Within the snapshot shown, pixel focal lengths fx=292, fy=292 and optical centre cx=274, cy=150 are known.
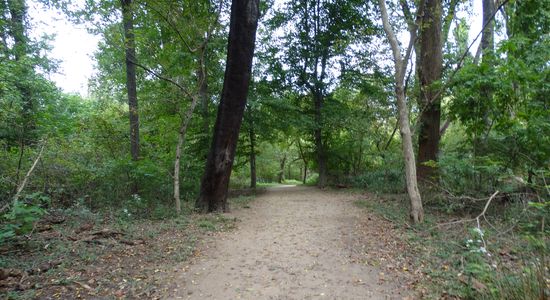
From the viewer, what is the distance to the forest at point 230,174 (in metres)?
3.82

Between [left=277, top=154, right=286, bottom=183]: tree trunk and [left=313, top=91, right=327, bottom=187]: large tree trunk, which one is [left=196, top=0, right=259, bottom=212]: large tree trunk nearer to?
[left=313, top=91, right=327, bottom=187]: large tree trunk

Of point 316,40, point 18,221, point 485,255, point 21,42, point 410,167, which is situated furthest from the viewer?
point 316,40

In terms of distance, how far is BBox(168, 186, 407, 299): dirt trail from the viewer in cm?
366

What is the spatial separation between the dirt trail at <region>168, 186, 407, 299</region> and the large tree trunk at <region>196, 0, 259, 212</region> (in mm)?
1250

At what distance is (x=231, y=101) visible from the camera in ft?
24.9

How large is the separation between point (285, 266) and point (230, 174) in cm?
399

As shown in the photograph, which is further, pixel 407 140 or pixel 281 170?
pixel 281 170

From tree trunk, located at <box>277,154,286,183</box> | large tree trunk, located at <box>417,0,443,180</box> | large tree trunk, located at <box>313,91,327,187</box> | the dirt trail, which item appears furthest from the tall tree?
tree trunk, located at <box>277,154,286,183</box>

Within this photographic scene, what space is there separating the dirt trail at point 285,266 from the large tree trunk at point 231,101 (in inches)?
49.2

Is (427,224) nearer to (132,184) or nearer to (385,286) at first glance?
(385,286)

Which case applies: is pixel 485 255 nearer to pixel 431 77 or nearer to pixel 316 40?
pixel 431 77

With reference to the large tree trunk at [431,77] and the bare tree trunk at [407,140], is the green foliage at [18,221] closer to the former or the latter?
the bare tree trunk at [407,140]

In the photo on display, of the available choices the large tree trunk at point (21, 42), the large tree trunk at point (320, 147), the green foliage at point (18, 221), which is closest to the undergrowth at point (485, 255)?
the green foliage at point (18, 221)

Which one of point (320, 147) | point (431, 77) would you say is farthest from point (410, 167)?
point (320, 147)
